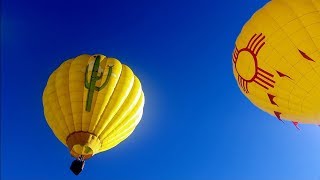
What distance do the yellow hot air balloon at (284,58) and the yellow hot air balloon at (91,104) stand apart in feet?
10.1

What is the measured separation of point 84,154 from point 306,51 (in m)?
5.39

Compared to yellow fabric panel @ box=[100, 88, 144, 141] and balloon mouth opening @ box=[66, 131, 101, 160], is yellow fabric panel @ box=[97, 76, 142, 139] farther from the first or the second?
balloon mouth opening @ box=[66, 131, 101, 160]

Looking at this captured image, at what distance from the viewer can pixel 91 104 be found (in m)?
11.7

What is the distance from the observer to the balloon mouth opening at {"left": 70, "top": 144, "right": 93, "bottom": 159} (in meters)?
11.2

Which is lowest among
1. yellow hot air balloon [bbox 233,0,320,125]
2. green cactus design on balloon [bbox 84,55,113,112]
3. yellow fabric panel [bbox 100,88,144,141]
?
yellow hot air balloon [bbox 233,0,320,125]

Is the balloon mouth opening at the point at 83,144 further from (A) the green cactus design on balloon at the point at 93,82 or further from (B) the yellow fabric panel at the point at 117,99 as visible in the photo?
(A) the green cactus design on balloon at the point at 93,82

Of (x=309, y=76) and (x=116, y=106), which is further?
(x=116, y=106)

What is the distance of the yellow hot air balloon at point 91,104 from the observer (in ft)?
37.6

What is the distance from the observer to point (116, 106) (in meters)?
11.8

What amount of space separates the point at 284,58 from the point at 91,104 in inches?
184

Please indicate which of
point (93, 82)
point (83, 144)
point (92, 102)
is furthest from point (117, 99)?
point (83, 144)

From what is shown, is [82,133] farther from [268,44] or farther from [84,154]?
[268,44]

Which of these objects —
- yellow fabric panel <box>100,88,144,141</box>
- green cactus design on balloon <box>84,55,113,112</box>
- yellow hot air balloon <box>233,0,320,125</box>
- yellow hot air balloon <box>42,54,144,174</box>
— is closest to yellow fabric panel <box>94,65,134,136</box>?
yellow hot air balloon <box>42,54,144,174</box>

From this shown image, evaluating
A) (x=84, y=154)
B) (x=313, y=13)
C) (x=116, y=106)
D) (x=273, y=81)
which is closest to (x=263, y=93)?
(x=273, y=81)
